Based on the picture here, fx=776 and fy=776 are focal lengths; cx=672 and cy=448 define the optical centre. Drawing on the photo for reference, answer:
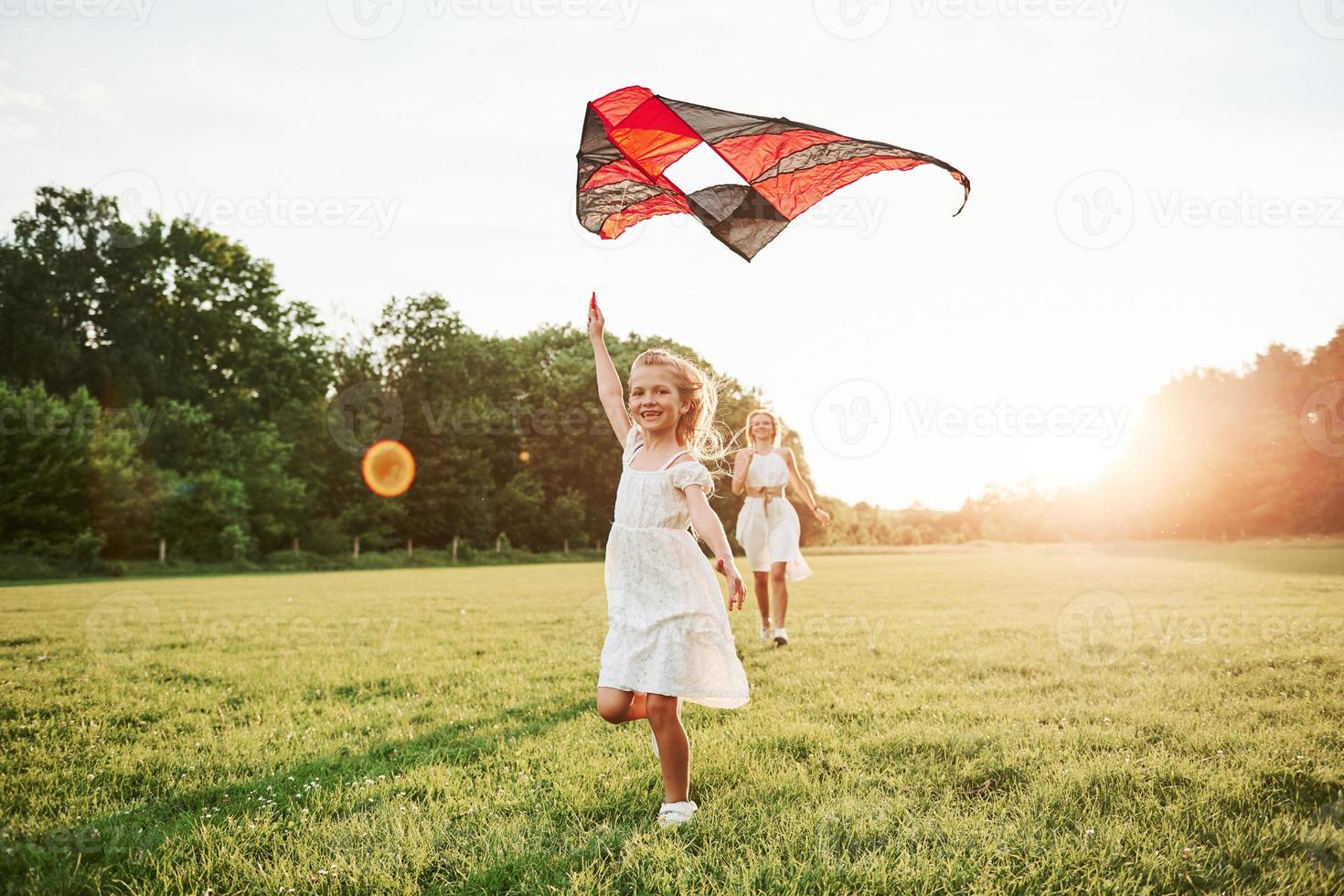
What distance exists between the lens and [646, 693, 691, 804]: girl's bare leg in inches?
142

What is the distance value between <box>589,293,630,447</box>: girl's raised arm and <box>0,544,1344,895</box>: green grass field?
6.27 ft

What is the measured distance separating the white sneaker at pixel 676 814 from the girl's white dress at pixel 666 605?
465 mm

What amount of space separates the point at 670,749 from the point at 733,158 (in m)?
3.18

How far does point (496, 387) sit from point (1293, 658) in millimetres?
51891

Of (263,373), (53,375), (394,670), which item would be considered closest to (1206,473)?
(394,670)

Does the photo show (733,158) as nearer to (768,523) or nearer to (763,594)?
(768,523)

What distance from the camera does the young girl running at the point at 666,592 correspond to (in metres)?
3.62

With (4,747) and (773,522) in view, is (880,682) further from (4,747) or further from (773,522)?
(4,747)

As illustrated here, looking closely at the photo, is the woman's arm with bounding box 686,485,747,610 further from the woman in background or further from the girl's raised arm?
the woman in background

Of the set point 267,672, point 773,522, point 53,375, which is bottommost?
point 267,672

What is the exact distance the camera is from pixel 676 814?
352 centimetres

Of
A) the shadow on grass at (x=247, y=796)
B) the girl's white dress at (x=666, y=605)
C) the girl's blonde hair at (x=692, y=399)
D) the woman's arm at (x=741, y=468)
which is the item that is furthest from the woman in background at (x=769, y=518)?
the girl's white dress at (x=666, y=605)

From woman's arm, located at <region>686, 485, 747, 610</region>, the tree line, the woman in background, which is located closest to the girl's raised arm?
woman's arm, located at <region>686, 485, 747, 610</region>

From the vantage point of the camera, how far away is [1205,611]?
11156 mm
